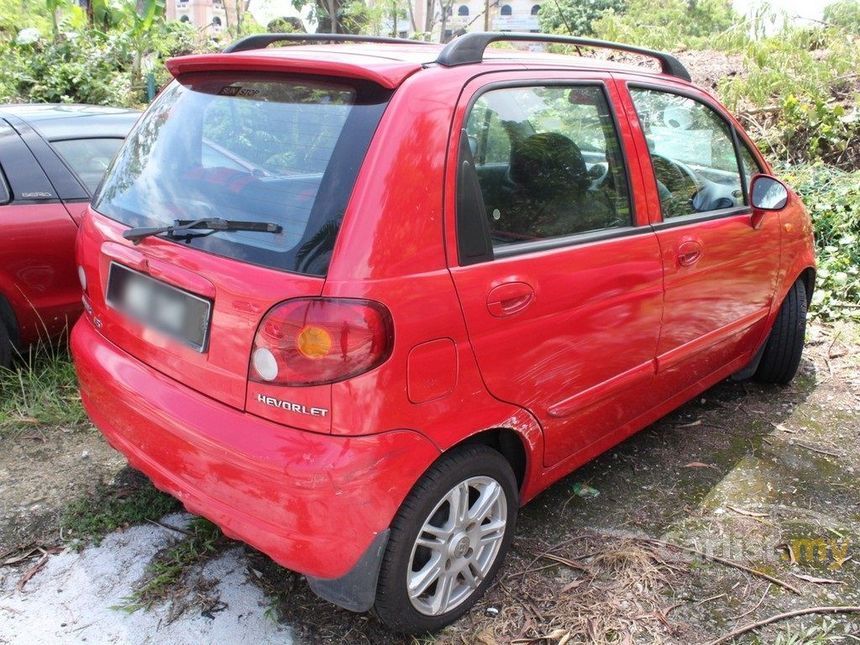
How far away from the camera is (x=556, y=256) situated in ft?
7.70

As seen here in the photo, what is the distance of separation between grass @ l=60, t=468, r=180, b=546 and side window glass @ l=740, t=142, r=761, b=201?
298 centimetres

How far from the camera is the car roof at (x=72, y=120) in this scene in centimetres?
395

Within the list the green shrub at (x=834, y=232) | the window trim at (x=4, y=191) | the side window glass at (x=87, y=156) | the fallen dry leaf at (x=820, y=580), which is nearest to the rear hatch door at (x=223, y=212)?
the window trim at (x=4, y=191)

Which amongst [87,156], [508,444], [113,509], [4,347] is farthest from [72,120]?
[508,444]

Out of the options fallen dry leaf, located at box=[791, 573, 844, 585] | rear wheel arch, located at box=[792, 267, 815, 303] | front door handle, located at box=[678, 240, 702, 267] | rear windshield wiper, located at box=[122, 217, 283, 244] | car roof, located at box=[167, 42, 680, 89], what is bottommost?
fallen dry leaf, located at box=[791, 573, 844, 585]

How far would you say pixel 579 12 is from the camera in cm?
4369

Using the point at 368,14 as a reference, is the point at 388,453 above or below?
below

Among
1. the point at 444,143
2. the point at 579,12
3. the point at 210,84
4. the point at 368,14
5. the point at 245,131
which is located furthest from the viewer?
the point at 579,12

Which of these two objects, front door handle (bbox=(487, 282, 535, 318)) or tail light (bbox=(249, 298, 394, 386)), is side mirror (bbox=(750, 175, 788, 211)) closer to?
front door handle (bbox=(487, 282, 535, 318))

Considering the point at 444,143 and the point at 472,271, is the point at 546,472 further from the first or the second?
the point at 444,143

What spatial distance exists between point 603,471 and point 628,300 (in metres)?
0.99

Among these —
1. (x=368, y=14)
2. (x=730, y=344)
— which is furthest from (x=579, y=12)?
(x=730, y=344)

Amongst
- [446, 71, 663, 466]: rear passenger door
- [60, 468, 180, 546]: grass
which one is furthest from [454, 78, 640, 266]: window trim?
[60, 468, 180, 546]: grass

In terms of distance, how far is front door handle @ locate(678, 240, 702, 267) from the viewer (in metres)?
2.88
